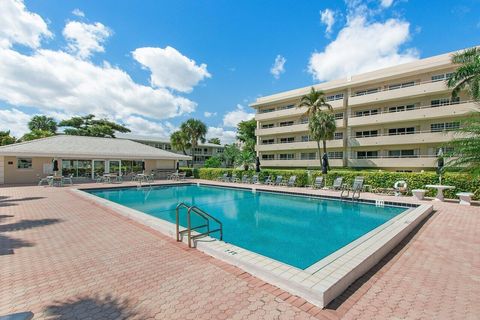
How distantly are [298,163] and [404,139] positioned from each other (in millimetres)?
13344

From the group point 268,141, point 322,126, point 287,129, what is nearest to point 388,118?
point 322,126

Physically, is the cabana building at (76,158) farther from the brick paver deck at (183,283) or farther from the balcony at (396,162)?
the balcony at (396,162)

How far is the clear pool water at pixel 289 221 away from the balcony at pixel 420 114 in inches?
712

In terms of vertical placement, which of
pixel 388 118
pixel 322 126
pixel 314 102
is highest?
pixel 314 102

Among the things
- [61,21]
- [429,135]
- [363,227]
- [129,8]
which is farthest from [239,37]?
[429,135]

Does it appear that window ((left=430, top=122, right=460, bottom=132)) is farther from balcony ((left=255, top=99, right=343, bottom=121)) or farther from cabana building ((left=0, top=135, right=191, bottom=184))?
cabana building ((left=0, top=135, right=191, bottom=184))

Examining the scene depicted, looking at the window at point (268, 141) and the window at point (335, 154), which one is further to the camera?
the window at point (268, 141)

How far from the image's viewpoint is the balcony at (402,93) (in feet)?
77.4

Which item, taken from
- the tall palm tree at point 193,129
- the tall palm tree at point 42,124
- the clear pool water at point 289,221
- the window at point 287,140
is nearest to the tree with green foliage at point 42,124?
the tall palm tree at point 42,124

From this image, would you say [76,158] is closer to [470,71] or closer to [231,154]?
[231,154]

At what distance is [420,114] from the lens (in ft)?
80.8

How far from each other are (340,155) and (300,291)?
3072 centimetres

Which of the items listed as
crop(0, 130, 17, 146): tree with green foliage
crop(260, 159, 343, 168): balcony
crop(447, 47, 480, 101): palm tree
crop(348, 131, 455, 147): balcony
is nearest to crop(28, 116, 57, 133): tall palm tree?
crop(0, 130, 17, 146): tree with green foliage

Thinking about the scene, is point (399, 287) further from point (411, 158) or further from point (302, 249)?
point (411, 158)
